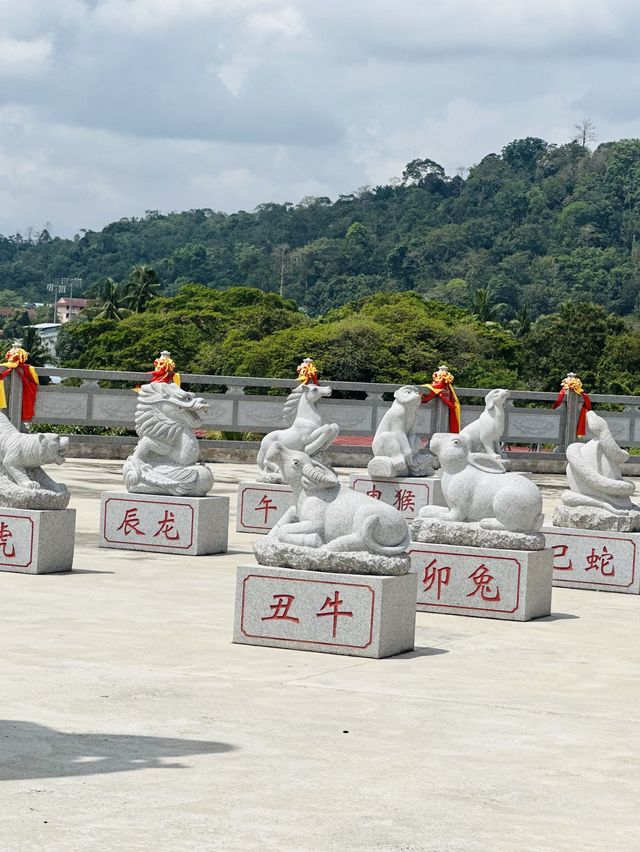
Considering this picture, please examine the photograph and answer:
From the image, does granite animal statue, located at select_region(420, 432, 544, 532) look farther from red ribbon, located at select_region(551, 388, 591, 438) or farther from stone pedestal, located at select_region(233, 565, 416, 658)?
red ribbon, located at select_region(551, 388, 591, 438)

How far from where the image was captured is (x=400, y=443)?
15.8 m

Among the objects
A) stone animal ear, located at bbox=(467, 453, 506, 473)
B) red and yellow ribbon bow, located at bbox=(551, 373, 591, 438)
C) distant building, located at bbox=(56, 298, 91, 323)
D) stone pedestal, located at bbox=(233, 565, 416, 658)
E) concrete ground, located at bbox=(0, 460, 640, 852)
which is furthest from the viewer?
distant building, located at bbox=(56, 298, 91, 323)

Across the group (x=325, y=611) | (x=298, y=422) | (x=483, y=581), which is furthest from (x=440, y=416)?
(x=325, y=611)

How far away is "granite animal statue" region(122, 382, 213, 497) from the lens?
1318cm

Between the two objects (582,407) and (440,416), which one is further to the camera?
(582,407)

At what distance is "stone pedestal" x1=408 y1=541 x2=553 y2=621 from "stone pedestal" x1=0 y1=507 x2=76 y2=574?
293 centimetres

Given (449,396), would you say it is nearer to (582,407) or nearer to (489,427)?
(582,407)

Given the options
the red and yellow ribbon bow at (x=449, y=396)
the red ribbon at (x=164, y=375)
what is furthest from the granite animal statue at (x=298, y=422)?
the red and yellow ribbon bow at (x=449, y=396)

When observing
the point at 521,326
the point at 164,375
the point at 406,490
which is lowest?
the point at 406,490

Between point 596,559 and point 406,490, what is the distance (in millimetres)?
3909

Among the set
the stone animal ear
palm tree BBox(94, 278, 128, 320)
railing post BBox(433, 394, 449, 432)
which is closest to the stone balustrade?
railing post BBox(433, 394, 449, 432)

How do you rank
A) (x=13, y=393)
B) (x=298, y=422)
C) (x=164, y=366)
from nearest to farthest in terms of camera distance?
(x=298, y=422), (x=164, y=366), (x=13, y=393)

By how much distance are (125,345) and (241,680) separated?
45.6 m

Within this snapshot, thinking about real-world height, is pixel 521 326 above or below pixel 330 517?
above
